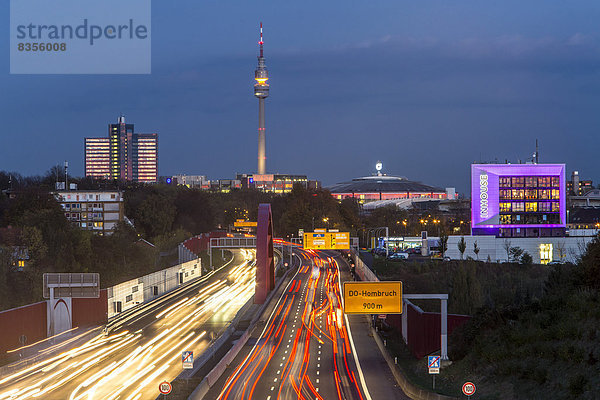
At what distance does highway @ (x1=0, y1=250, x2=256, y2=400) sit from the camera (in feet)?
110

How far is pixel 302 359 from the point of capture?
40.7 m

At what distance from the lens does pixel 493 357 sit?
101 ft

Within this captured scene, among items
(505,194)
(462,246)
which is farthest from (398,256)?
(505,194)

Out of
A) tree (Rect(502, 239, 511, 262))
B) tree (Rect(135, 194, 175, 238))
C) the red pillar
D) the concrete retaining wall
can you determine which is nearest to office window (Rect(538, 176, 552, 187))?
tree (Rect(502, 239, 511, 262))

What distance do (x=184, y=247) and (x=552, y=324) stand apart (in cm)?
7372

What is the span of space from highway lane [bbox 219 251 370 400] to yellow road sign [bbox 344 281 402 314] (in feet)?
10.8

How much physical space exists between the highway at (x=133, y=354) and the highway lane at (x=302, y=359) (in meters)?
4.03

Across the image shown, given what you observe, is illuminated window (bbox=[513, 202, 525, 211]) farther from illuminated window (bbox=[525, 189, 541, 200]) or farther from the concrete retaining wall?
the concrete retaining wall

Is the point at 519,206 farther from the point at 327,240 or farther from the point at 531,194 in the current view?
the point at 327,240

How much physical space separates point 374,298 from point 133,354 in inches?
610

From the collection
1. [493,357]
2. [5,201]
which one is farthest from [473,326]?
[5,201]

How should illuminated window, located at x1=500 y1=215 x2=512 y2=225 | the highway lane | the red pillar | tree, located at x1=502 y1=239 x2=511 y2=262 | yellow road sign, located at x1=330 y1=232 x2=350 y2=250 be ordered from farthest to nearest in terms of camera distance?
illuminated window, located at x1=500 y1=215 x2=512 y2=225, tree, located at x1=502 y1=239 x2=511 y2=262, yellow road sign, located at x1=330 y1=232 x2=350 y2=250, the red pillar, the highway lane

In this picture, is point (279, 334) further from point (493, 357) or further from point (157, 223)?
point (157, 223)

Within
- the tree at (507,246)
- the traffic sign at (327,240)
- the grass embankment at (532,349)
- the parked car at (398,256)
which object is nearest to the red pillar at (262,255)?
the traffic sign at (327,240)
